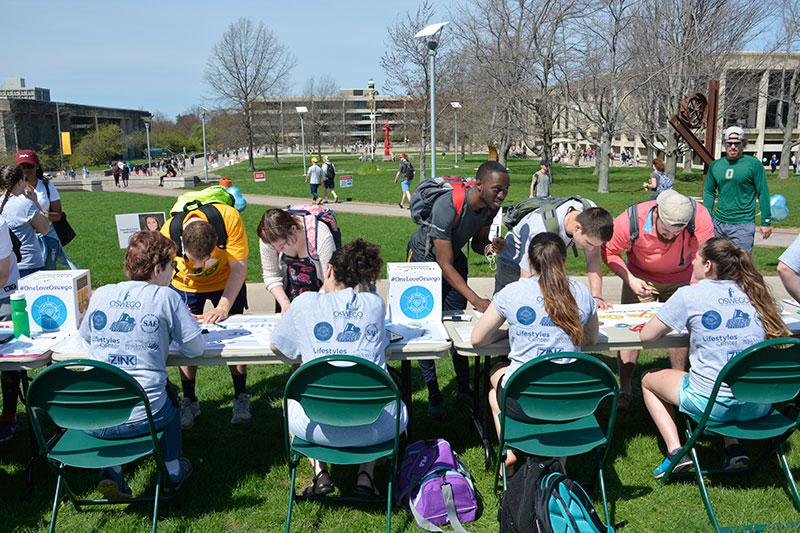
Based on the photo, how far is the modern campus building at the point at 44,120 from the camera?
1928 inches

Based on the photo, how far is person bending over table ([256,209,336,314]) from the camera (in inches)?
154

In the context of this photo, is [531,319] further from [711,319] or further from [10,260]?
[10,260]

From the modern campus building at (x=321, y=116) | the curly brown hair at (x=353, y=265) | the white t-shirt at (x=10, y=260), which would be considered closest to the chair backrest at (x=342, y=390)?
the curly brown hair at (x=353, y=265)

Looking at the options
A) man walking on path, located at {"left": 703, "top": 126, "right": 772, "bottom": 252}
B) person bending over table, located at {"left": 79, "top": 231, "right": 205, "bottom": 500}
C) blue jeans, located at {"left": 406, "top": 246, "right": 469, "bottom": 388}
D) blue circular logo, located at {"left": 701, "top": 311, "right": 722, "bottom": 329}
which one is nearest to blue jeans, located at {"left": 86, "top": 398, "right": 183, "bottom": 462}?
person bending over table, located at {"left": 79, "top": 231, "right": 205, "bottom": 500}

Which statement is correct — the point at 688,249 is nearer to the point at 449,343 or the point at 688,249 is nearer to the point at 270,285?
the point at 449,343

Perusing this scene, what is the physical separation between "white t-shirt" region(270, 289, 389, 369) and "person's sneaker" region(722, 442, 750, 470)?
2125 millimetres

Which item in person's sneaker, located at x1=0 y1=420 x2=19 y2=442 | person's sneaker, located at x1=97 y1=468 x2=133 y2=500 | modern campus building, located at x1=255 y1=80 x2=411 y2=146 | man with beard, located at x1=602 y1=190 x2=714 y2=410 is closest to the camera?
person's sneaker, located at x1=97 y1=468 x2=133 y2=500

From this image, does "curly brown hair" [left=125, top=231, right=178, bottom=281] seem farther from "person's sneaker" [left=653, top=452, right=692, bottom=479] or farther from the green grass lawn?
"person's sneaker" [left=653, top=452, right=692, bottom=479]

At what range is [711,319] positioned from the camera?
318cm

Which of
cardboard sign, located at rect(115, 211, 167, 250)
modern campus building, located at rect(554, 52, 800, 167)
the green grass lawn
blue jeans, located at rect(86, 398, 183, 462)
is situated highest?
modern campus building, located at rect(554, 52, 800, 167)

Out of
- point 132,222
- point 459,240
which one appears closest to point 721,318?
point 459,240

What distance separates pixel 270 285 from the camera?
4.28 m

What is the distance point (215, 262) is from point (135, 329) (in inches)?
52.6

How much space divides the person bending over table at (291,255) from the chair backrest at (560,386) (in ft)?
5.83
